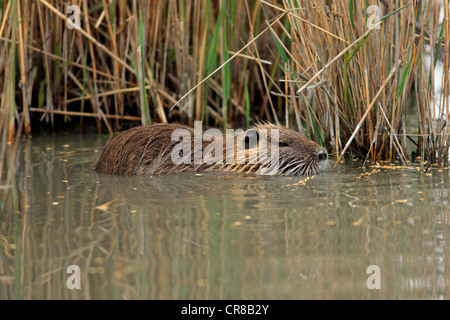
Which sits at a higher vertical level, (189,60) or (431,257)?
(189,60)

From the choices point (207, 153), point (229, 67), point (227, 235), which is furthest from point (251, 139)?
point (227, 235)

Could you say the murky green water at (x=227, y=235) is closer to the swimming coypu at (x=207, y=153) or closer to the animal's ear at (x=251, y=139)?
the swimming coypu at (x=207, y=153)

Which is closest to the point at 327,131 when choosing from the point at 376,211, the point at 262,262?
the point at 376,211

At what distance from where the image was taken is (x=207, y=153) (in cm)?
368

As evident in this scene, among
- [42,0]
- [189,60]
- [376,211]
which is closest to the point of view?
[376,211]

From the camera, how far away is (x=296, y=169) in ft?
11.9

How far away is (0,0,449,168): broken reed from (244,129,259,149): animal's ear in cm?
17

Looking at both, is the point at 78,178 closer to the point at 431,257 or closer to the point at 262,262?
the point at 262,262

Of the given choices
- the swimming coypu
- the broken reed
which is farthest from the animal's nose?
the broken reed

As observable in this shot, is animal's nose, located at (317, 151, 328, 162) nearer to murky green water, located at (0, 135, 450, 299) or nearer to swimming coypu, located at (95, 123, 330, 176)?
swimming coypu, located at (95, 123, 330, 176)

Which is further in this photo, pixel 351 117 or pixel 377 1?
pixel 351 117

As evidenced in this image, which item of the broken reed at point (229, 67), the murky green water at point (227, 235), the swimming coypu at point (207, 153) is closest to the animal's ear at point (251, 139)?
the swimming coypu at point (207, 153)
